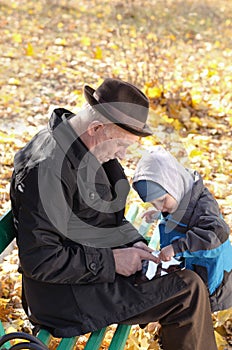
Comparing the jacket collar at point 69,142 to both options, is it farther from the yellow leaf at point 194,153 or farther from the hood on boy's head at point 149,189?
the yellow leaf at point 194,153

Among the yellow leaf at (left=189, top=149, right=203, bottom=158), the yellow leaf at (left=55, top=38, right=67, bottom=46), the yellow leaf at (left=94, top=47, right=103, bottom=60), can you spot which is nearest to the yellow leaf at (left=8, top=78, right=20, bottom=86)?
the yellow leaf at (left=94, top=47, right=103, bottom=60)

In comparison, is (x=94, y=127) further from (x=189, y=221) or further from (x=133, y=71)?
(x=133, y=71)

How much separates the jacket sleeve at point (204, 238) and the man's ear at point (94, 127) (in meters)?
0.56

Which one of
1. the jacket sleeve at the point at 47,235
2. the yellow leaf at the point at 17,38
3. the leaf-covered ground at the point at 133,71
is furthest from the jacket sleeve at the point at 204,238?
the yellow leaf at the point at 17,38

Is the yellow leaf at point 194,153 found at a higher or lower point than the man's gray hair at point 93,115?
lower

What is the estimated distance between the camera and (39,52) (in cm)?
738

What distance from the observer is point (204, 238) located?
242cm

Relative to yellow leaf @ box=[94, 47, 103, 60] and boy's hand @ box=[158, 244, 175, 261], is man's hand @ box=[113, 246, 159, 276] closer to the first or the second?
boy's hand @ box=[158, 244, 175, 261]

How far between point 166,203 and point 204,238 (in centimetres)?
26

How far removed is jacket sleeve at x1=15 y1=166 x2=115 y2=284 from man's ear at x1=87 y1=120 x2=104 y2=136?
0.79 ft

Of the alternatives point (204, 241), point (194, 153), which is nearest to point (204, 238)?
point (204, 241)

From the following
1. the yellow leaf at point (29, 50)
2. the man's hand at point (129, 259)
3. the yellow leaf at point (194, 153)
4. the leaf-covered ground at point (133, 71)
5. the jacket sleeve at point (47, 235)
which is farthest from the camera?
the yellow leaf at point (29, 50)

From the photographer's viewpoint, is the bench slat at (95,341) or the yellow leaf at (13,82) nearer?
the bench slat at (95,341)

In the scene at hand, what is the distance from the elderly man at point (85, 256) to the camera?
2248 mm
